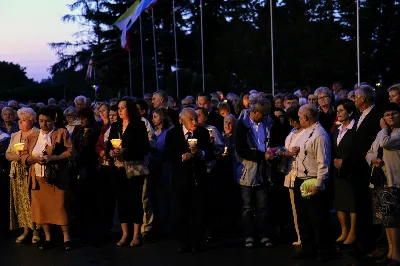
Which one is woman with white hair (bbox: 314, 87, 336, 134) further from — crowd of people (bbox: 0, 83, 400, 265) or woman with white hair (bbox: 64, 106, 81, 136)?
woman with white hair (bbox: 64, 106, 81, 136)

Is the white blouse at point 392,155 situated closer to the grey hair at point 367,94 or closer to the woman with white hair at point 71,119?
the grey hair at point 367,94

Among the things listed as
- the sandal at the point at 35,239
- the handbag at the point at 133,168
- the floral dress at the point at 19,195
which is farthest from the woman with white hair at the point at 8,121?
the handbag at the point at 133,168

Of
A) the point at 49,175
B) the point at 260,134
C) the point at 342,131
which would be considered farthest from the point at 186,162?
the point at 342,131

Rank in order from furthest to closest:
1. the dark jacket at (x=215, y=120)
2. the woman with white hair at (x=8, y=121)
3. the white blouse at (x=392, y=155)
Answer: the woman with white hair at (x=8, y=121) → the dark jacket at (x=215, y=120) → the white blouse at (x=392, y=155)

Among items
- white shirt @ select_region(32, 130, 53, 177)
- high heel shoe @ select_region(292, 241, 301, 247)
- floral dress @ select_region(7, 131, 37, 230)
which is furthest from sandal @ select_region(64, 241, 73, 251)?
high heel shoe @ select_region(292, 241, 301, 247)

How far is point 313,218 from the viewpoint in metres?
8.40

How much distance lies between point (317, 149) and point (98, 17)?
48.0 m

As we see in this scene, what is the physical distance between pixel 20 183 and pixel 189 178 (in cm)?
288

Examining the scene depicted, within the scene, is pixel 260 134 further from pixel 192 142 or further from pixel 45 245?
pixel 45 245

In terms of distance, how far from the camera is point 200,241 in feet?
30.7

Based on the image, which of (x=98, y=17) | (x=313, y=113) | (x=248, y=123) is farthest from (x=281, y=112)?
(x=98, y=17)

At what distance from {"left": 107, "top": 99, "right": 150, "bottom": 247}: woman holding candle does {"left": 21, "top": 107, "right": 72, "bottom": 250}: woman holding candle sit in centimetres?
70

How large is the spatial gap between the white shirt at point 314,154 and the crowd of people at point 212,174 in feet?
0.04

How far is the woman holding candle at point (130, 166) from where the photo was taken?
9.62 m
